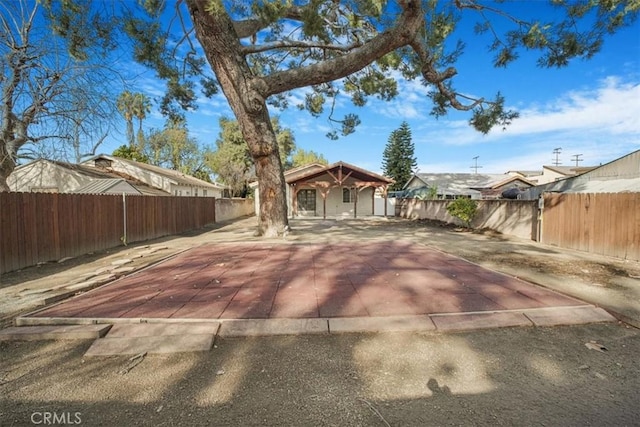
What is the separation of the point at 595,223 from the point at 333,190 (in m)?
16.4

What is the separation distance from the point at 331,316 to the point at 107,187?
37.8 feet

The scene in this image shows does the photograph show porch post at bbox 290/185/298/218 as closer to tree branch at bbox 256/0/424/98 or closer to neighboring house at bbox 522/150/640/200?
tree branch at bbox 256/0/424/98

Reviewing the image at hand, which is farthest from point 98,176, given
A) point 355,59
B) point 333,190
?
point 355,59

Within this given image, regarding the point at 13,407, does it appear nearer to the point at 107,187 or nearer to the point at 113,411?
the point at 113,411

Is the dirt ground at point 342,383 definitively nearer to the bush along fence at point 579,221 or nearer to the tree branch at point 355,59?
the bush along fence at point 579,221

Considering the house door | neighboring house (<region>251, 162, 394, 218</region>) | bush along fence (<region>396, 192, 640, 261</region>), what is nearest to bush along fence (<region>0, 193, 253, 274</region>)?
neighboring house (<region>251, 162, 394, 218</region>)

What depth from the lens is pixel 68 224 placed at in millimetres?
7051

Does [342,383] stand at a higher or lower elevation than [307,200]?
lower

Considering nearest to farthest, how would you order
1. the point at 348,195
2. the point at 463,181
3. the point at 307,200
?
1. the point at 307,200
2. the point at 348,195
3. the point at 463,181

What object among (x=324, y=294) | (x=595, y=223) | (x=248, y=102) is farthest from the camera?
(x=248, y=102)

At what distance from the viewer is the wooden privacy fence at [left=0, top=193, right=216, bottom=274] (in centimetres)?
572

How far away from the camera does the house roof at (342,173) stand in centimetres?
1945

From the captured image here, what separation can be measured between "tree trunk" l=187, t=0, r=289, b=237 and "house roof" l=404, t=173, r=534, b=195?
25034 mm

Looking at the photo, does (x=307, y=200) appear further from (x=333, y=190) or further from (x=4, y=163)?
(x=4, y=163)
